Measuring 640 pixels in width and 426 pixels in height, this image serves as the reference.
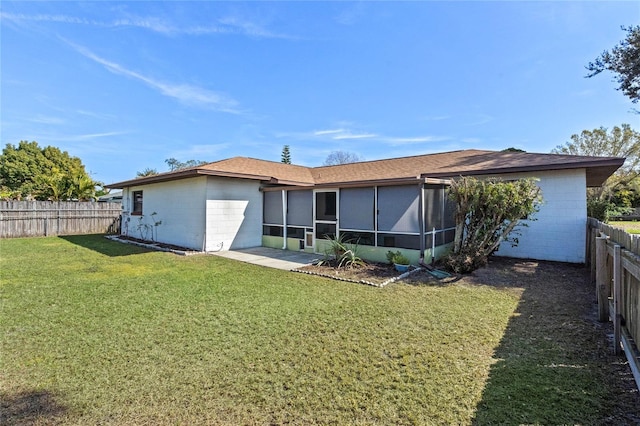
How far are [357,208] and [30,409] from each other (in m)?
7.77

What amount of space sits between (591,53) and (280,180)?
13.1m

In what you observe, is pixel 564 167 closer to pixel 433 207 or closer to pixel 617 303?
pixel 433 207

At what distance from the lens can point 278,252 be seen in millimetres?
10586

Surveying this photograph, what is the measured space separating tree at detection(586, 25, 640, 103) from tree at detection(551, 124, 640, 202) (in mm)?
15569

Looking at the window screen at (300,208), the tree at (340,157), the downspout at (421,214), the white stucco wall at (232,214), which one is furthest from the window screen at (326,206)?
the tree at (340,157)

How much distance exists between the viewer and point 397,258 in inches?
314

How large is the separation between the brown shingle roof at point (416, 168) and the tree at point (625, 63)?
382 cm

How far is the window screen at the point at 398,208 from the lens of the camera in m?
8.10

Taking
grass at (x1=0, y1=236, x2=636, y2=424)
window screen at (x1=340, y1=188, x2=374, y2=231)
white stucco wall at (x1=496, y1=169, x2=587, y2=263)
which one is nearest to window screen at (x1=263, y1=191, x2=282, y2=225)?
window screen at (x1=340, y1=188, x2=374, y2=231)

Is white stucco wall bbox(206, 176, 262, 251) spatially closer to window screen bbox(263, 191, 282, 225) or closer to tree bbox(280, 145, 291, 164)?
window screen bbox(263, 191, 282, 225)

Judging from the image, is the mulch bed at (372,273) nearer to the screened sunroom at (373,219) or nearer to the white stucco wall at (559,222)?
the screened sunroom at (373,219)

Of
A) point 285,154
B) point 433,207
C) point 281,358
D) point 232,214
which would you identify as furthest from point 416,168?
point 285,154

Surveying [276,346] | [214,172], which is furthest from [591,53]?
[276,346]

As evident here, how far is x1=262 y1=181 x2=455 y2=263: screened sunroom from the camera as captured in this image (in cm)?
816
